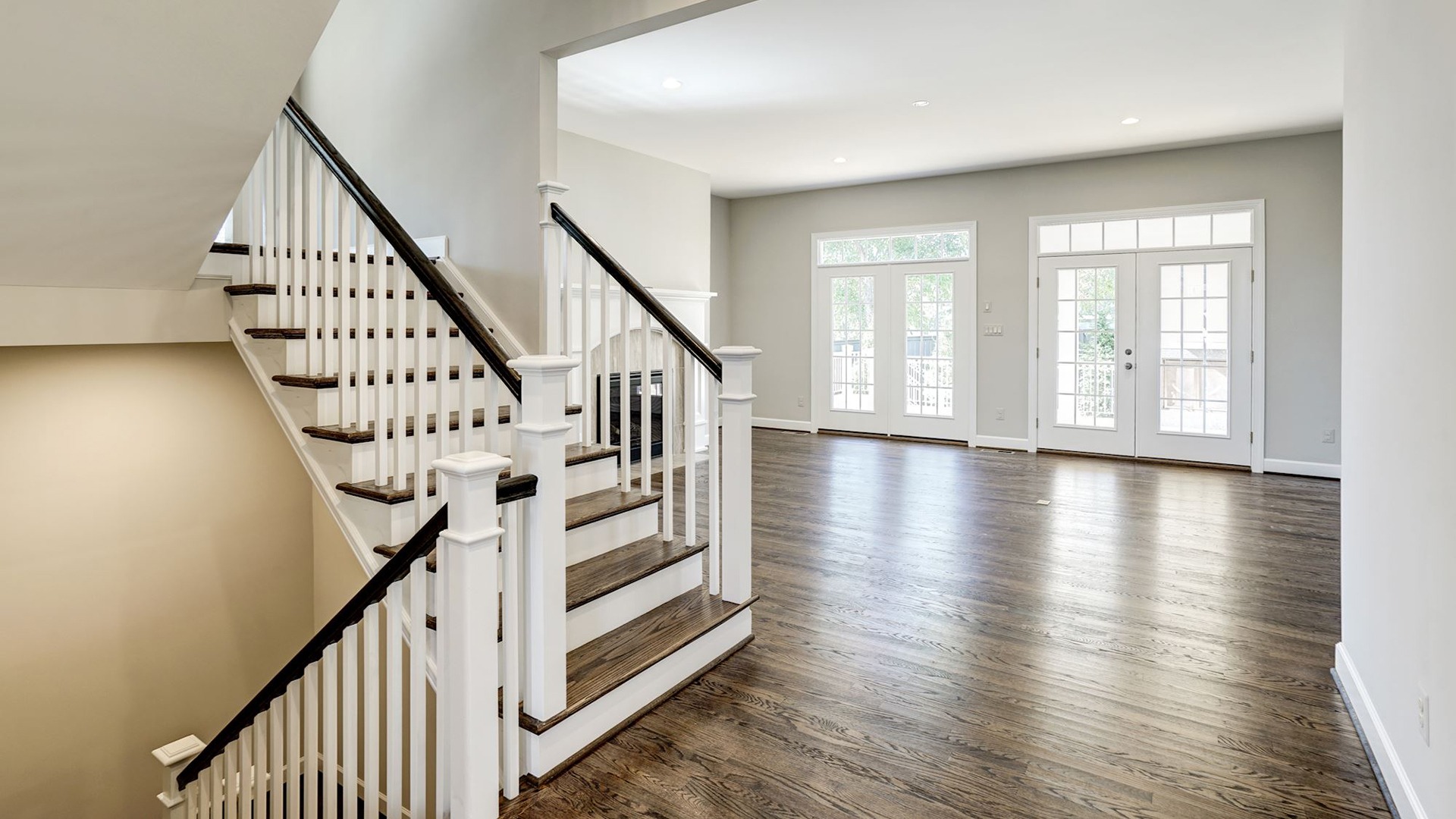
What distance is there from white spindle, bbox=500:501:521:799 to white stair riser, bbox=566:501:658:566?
69cm

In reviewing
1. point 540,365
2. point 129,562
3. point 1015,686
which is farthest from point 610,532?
point 129,562

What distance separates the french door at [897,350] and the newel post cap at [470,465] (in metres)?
6.66

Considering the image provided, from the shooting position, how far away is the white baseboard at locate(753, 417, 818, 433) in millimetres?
8797

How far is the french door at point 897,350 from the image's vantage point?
7.84 meters

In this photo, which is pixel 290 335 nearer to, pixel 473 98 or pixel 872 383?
pixel 473 98

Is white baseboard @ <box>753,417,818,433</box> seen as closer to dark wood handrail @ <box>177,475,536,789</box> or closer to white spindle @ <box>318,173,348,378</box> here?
white spindle @ <box>318,173,348,378</box>

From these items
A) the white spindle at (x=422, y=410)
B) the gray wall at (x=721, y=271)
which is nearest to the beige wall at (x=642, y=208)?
the gray wall at (x=721, y=271)

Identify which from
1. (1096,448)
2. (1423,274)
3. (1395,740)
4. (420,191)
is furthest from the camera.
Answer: (1096,448)

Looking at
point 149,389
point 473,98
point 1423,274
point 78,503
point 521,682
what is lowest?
point 521,682

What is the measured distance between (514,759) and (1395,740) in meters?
2.26

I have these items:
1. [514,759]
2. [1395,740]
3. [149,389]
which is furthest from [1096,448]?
[149,389]

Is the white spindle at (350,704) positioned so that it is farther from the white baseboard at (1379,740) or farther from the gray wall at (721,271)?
the gray wall at (721,271)

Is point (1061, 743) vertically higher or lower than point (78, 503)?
lower

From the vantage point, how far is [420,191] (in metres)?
3.95
